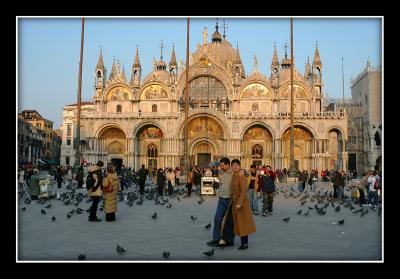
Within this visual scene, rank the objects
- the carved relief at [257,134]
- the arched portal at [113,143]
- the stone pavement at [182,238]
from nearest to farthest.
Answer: the stone pavement at [182,238] → the carved relief at [257,134] → the arched portal at [113,143]

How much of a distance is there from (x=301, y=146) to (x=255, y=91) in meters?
8.38

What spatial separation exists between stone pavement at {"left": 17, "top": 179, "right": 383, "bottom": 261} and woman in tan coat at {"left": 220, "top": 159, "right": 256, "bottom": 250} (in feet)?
1.12

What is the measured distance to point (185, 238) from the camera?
9.06m

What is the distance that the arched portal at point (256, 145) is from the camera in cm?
4834

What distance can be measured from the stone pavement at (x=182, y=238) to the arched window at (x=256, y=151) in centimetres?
3515

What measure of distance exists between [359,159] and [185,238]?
2074 inches

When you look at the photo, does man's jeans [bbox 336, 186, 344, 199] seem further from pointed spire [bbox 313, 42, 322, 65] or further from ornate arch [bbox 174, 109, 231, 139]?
pointed spire [bbox 313, 42, 322, 65]

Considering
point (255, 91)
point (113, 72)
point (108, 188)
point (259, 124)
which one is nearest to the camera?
point (108, 188)

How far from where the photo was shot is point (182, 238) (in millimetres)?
9055

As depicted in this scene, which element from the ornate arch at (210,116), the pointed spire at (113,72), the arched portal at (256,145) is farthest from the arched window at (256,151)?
the pointed spire at (113,72)

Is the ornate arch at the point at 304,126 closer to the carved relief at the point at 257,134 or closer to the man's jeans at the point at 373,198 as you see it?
the carved relief at the point at 257,134

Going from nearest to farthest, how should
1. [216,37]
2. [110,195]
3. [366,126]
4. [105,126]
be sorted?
[110,195], [105,126], [366,126], [216,37]

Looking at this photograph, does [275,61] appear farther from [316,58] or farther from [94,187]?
[94,187]

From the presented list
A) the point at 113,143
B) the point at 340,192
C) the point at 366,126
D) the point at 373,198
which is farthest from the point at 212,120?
the point at 373,198
